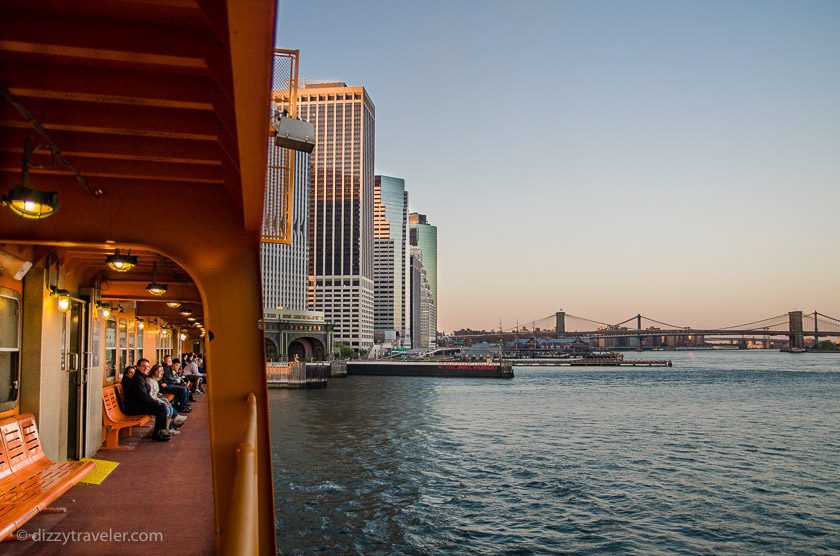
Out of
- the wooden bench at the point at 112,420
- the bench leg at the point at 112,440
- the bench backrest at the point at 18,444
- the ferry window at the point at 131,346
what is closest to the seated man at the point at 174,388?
the ferry window at the point at 131,346

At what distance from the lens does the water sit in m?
11.3

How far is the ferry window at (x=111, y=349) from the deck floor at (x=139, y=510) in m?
2.68

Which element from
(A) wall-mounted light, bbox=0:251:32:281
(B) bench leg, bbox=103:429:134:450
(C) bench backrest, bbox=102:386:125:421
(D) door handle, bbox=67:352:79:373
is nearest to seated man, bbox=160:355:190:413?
(C) bench backrest, bbox=102:386:125:421

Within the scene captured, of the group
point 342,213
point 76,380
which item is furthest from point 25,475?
point 342,213

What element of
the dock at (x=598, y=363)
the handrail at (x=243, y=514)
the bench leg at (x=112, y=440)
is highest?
the handrail at (x=243, y=514)

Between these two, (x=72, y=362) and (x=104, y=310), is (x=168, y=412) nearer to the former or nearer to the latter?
(x=104, y=310)

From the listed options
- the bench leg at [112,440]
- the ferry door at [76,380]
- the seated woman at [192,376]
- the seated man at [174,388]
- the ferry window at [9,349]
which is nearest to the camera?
the ferry window at [9,349]

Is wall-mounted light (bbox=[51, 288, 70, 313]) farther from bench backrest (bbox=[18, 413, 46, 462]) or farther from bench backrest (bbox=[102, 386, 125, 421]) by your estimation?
bench backrest (bbox=[102, 386, 125, 421])

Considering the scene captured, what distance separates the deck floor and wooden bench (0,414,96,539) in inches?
17.8

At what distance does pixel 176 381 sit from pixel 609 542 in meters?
10.9

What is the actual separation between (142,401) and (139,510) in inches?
195

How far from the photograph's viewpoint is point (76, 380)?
8.78 metres

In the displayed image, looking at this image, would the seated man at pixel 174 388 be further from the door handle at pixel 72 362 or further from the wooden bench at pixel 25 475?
the wooden bench at pixel 25 475

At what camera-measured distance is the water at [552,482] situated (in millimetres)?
11273
